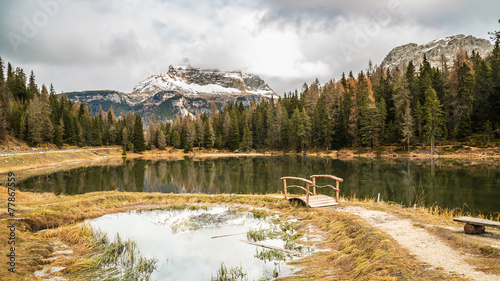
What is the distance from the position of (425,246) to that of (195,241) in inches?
324

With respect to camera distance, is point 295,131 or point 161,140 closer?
point 295,131

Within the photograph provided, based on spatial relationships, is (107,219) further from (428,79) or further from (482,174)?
(428,79)

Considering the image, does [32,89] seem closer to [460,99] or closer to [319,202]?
[319,202]

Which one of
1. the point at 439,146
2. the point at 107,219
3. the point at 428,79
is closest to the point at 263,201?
the point at 107,219

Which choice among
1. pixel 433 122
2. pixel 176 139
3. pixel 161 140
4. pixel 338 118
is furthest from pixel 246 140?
pixel 433 122

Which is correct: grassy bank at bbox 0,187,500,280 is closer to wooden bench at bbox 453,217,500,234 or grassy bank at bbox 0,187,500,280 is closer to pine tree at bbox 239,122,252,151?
wooden bench at bbox 453,217,500,234

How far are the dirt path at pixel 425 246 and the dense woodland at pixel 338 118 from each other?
71.6ft

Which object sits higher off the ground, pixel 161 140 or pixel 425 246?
pixel 161 140

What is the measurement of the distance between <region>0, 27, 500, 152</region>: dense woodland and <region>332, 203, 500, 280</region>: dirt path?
21.8 meters

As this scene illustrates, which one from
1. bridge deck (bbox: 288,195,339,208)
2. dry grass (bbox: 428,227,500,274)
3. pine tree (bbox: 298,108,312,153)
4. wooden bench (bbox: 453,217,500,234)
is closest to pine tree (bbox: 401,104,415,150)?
pine tree (bbox: 298,108,312,153)

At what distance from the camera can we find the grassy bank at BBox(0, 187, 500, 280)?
667 centimetres

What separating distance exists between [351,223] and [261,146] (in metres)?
90.7

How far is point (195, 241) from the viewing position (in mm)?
11102

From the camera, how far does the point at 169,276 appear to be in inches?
314
